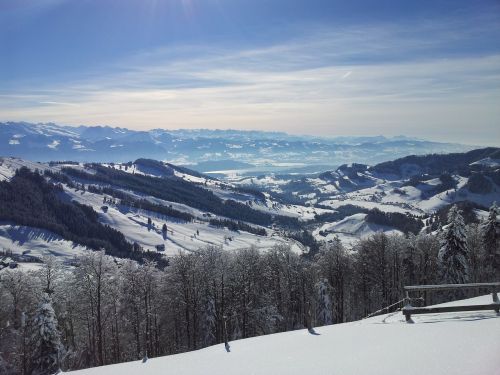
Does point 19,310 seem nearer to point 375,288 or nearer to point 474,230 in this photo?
point 375,288

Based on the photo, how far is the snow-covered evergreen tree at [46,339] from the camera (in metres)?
42.4

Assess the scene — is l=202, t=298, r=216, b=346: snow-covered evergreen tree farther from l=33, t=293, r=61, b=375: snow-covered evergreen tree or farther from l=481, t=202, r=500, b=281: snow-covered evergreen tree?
l=481, t=202, r=500, b=281: snow-covered evergreen tree

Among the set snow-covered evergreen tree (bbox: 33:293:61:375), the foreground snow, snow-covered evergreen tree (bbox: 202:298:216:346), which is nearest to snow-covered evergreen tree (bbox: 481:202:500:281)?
snow-covered evergreen tree (bbox: 202:298:216:346)

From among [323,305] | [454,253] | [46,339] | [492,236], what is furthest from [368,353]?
[492,236]

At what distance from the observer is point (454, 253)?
53188 mm

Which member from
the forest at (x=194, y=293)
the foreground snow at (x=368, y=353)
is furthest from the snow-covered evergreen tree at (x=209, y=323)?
the foreground snow at (x=368, y=353)

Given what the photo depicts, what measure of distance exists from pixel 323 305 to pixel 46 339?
115ft

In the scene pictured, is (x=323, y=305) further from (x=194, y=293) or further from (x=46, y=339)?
(x=46, y=339)

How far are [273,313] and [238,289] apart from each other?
6.28m

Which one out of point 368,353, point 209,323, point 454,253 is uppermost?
point 368,353

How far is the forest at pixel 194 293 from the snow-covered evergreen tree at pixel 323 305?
0.14m

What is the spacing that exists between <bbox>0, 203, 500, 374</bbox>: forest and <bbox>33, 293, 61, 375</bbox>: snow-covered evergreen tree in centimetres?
10

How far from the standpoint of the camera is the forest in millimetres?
50812

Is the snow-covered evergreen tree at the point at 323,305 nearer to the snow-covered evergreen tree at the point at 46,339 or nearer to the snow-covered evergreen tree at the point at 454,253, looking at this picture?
the snow-covered evergreen tree at the point at 454,253
